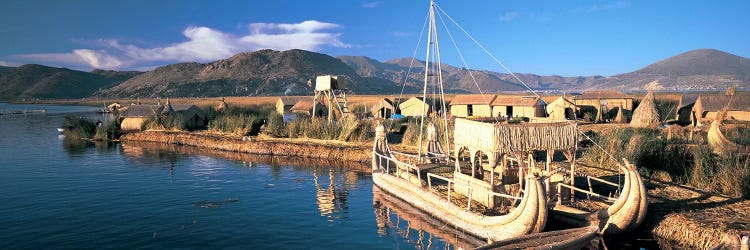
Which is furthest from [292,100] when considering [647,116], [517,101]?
[647,116]

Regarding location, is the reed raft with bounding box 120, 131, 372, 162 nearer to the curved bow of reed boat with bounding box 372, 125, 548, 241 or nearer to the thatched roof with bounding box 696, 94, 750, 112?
the curved bow of reed boat with bounding box 372, 125, 548, 241

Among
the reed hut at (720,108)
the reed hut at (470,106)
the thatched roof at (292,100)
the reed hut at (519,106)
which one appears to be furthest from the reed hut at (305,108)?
the reed hut at (720,108)

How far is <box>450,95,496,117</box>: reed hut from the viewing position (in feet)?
127

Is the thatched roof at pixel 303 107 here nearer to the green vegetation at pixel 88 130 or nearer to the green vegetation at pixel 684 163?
the green vegetation at pixel 88 130

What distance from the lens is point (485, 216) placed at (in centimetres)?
999

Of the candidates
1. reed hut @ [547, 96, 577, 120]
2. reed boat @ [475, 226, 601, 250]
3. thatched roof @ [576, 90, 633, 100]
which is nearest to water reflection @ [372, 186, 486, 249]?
reed boat @ [475, 226, 601, 250]

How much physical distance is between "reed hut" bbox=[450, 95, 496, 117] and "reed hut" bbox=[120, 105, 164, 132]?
22055mm

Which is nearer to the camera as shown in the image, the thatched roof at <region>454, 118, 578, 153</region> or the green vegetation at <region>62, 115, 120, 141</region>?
the thatched roof at <region>454, 118, 578, 153</region>

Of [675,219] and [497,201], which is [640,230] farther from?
[497,201]

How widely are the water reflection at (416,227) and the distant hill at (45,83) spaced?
552ft

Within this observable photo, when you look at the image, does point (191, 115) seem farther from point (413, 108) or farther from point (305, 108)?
point (413, 108)

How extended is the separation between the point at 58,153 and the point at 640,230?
24.9 m

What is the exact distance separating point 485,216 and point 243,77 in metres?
150

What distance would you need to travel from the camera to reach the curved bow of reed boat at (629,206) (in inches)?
355
